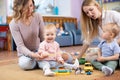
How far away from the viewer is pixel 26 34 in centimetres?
162

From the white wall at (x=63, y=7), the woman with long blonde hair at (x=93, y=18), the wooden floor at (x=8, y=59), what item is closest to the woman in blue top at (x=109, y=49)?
the woman with long blonde hair at (x=93, y=18)

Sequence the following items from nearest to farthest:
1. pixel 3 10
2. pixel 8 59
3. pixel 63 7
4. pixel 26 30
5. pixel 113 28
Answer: pixel 113 28 < pixel 26 30 < pixel 8 59 < pixel 3 10 < pixel 63 7

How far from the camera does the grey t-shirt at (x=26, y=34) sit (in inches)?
62.7

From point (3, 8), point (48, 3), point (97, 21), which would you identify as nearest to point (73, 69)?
point (97, 21)

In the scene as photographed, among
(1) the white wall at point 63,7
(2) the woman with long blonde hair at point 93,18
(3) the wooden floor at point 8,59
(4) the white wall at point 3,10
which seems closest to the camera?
(2) the woman with long blonde hair at point 93,18

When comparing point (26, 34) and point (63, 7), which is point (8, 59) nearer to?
point (26, 34)

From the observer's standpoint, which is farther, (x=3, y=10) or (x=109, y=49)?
(x=3, y=10)

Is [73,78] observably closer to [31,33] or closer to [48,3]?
[31,33]

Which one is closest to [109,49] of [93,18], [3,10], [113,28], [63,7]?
[113,28]

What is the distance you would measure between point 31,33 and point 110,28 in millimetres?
618

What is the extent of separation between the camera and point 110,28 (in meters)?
1.48

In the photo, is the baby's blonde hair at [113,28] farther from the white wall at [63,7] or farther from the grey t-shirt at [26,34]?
the white wall at [63,7]

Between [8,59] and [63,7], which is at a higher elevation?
[63,7]

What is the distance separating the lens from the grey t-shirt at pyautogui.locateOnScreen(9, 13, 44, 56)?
1.59 m
